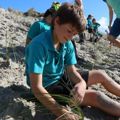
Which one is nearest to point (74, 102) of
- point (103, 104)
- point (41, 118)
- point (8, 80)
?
point (41, 118)

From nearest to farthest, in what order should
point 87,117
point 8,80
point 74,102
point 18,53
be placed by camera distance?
point 74,102 → point 87,117 → point 8,80 → point 18,53

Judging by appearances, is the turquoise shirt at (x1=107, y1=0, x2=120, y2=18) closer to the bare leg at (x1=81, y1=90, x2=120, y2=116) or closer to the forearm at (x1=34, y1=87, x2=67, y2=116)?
the bare leg at (x1=81, y1=90, x2=120, y2=116)

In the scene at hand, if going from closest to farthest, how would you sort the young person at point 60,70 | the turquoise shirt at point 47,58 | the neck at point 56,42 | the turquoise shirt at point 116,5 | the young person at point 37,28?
the young person at point 60,70 → the turquoise shirt at point 47,58 → the neck at point 56,42 → the young person at point 37,28 → the turquoise shirt at point 116,5

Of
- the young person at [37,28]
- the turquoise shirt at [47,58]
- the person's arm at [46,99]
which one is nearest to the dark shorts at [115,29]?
the young person at [37,28]

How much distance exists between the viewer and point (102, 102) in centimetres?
459

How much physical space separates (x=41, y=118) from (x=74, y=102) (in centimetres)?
46

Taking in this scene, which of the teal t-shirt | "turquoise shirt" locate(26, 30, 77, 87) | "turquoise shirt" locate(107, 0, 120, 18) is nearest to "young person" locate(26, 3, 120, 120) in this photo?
"turquoise shirt" locate(26, 30, 77, 87)

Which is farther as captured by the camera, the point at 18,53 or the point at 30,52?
the point at 18,53

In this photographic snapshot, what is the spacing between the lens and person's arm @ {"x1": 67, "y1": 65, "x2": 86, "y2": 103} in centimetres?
417

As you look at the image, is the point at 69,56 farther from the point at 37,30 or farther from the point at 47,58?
the point at 37,30

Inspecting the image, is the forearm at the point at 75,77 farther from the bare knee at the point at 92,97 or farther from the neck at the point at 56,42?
the neck at the point at 56,42

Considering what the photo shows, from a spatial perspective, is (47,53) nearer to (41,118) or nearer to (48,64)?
(48,64)

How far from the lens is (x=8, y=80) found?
17.0 feet

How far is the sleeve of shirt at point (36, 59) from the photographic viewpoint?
405 centimetres
